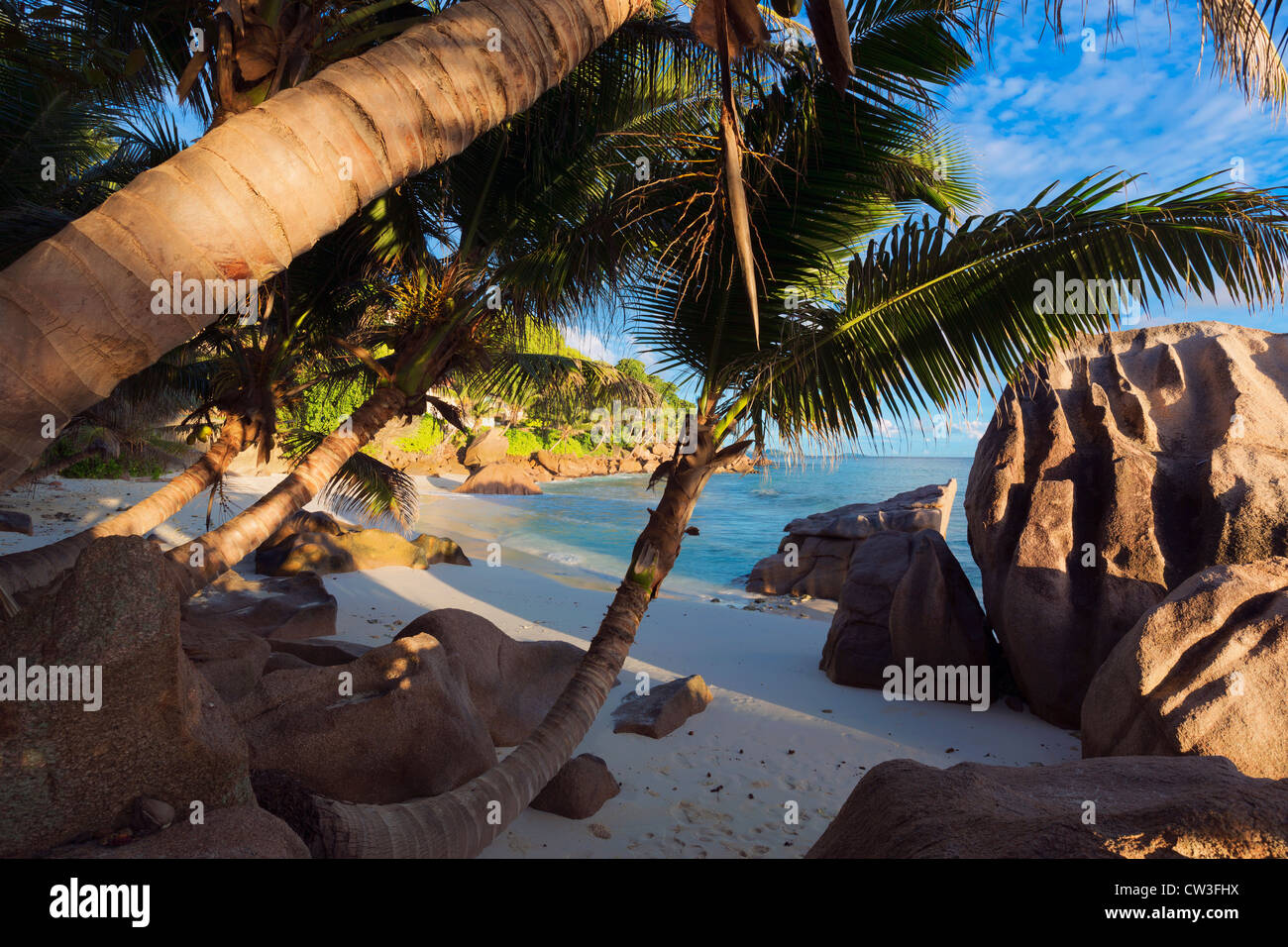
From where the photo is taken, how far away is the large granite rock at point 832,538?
637 inches

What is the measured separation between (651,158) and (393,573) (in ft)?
31.8

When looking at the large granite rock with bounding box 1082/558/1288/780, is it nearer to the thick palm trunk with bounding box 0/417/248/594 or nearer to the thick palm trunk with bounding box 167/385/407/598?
the thick palm trunk with bounding box 167/385/407/598

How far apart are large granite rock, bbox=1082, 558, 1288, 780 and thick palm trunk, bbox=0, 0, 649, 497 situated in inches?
228

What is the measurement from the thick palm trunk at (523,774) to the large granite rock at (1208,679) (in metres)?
3.70

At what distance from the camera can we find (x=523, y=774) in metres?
3.66

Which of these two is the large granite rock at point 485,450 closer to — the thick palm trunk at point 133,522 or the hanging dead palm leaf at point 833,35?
the thick palm trunk at point 133,522

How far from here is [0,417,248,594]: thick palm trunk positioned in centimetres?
478

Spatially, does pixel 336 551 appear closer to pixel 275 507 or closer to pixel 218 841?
pixel 275 507

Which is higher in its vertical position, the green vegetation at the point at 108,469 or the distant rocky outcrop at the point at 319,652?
the green vegetation at the point at 108,469

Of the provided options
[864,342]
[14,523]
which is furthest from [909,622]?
[14,523]

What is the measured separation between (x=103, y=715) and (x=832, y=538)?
15.7m

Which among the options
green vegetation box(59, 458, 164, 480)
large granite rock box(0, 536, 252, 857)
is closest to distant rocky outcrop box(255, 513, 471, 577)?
large granite rock box(0, 536, 252, 857)

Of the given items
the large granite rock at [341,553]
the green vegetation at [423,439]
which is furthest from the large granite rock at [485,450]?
the large granite rock at [341,553]
